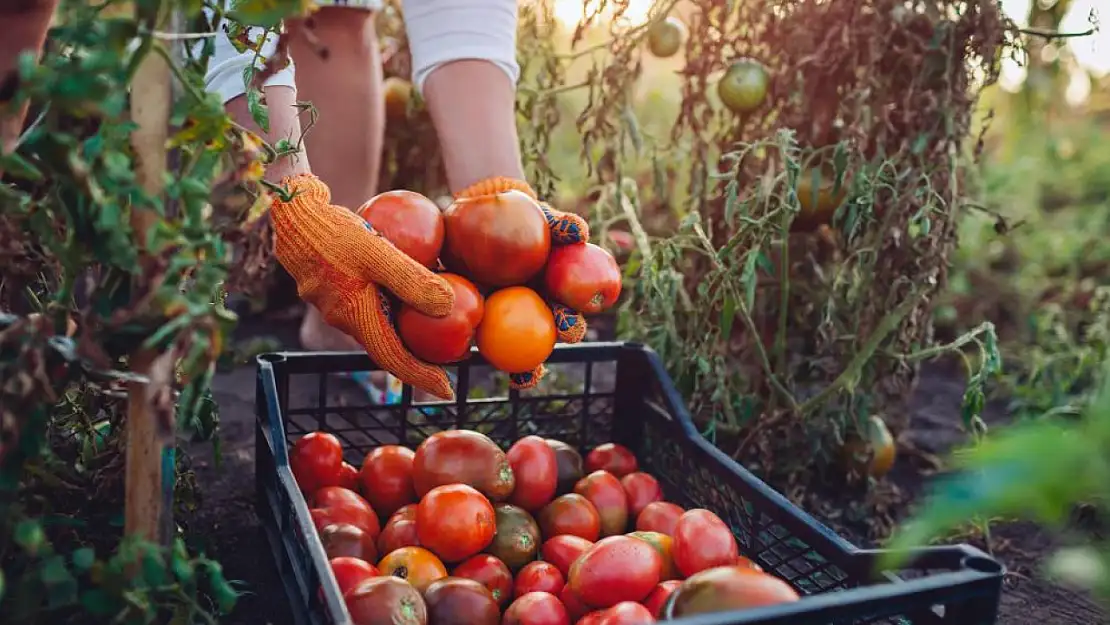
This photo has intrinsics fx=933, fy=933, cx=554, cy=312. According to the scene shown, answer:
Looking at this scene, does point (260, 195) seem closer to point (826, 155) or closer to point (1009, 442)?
point (1009, 442)

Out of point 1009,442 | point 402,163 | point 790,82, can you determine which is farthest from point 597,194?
point 1009,442

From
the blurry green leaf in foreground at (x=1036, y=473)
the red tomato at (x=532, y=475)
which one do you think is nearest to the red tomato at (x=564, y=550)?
the red tomato at (x=532, y=475)

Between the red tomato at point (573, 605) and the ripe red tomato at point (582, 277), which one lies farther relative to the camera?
the ripe red tomato at point (582, 277)

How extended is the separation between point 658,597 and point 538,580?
19cm

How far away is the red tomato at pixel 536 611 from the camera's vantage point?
50.9 inches

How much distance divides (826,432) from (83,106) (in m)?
1.66

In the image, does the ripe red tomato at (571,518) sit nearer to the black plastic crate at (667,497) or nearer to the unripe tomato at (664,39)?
the black plastic crate at (667,497)

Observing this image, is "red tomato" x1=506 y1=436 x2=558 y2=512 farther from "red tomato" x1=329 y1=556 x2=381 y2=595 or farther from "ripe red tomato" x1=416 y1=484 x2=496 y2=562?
"red tomato" x1=329 y1=556 x2=381 y2=595

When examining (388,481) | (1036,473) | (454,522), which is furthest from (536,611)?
(1036,473)

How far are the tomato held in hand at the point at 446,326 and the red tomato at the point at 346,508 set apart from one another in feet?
0.91

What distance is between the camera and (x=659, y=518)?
5.07 ft

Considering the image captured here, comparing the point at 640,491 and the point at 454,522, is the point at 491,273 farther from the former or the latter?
the point at 640,491

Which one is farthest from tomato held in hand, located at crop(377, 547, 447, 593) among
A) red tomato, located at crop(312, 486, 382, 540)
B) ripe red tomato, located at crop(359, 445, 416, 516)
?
ripe red tomato, located at crop(359, 445, 416, 516)

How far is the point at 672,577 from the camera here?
1433mm
